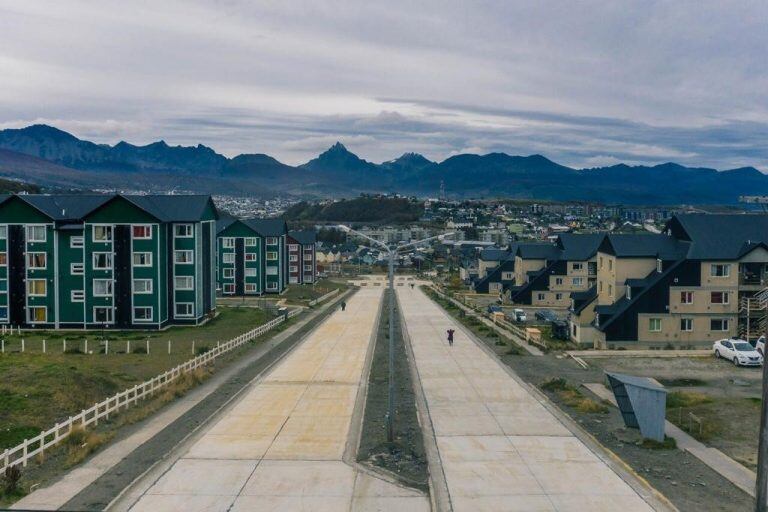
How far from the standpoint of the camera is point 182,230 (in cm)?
6200

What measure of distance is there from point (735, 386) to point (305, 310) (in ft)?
173

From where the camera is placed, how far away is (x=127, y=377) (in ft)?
125

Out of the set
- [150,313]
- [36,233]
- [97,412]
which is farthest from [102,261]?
[97,412]

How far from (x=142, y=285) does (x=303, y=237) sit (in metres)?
59.3

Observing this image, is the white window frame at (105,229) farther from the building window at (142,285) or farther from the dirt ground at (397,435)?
the dirt ground at (397,435)

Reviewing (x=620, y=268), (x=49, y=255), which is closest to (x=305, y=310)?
(x=49, y=255)

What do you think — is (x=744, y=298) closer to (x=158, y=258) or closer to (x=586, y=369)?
(x=586, y=369)

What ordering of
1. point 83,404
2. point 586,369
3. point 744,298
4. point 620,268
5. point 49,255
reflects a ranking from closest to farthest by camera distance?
point 83,404
point 586,369
point 744,298
point 620,268
point 49,255

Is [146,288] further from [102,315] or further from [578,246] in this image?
[578,246]

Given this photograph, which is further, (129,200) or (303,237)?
(303,237)

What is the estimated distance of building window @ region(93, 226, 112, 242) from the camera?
59000 mm

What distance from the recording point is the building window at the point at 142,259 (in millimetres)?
59278

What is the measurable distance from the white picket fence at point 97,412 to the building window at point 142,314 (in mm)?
13461

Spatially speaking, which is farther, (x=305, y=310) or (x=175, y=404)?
(x=305, y=310)
